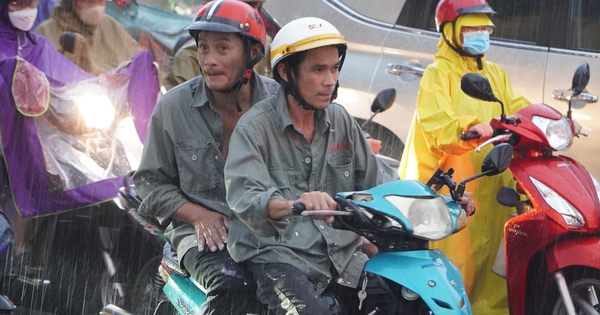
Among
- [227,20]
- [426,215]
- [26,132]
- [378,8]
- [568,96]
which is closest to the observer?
[426,215]

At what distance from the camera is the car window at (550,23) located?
601cm

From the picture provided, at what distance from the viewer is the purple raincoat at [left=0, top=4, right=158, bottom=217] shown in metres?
5.82

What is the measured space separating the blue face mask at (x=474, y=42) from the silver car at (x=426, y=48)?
96 cm

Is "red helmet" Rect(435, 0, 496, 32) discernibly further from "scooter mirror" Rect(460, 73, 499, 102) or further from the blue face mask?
"scooter mirror" Rect(460, 73, 499, 102)

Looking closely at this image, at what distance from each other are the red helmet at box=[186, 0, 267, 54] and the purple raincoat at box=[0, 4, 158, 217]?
2.33 meters

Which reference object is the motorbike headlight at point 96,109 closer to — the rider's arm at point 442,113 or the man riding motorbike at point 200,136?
the rider's arm at point 442,113

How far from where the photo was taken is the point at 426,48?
6.41m

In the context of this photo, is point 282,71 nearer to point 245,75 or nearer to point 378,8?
point 245,75

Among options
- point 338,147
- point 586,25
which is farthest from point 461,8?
point 338,147

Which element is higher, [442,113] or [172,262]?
[442,113]

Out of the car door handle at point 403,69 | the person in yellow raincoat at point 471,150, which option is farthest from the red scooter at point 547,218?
the car door handle at point 403,69

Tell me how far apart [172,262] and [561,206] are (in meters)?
1.84

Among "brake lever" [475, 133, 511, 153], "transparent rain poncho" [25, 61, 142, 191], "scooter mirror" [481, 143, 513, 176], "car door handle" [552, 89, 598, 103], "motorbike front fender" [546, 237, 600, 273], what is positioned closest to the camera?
"scooter mirror" [481, 143, 513, 176]

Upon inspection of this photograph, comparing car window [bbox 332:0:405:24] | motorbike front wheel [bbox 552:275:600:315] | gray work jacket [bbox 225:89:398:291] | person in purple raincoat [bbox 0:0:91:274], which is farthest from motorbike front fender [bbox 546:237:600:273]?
person in purple raincoat [bbox 0:0:91:274]
